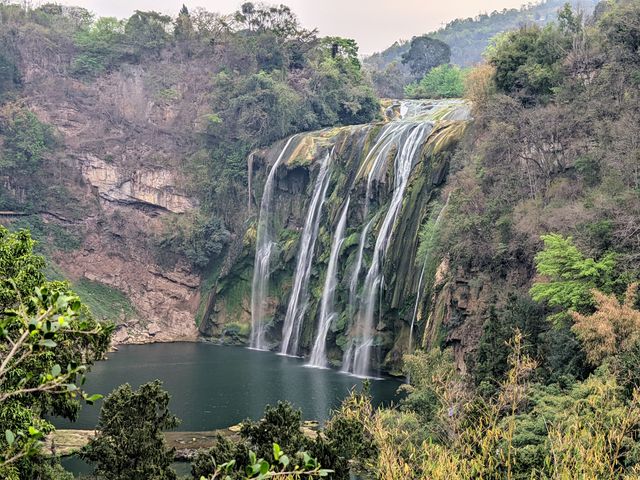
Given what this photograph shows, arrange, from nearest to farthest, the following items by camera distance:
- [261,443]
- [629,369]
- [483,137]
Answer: [261,443]
[629,369]
[483,137]

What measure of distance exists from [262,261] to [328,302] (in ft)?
30.2

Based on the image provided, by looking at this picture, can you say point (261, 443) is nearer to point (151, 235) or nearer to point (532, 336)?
point (532, 336)

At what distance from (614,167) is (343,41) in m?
38.9

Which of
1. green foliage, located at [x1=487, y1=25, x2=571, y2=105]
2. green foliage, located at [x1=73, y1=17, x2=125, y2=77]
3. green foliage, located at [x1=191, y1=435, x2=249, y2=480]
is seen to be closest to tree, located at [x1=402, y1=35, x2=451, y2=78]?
green foliage, located at [x1=73, y1=17, x2=125, y2=77]

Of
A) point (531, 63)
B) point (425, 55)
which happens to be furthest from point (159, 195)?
point (425, 55)

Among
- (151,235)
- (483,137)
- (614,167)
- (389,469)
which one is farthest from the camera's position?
(151,235)

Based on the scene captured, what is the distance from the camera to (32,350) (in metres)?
5.88

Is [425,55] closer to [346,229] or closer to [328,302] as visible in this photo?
[346,229]

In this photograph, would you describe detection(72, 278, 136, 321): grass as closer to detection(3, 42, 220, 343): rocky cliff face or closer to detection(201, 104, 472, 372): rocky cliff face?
detection(3, 42, 220, 343): rocky cliff face

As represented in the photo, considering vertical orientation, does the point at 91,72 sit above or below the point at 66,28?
below

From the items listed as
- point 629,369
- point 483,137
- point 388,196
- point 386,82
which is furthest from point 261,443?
point 386,82

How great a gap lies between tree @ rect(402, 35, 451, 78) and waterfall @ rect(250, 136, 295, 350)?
34.4 m

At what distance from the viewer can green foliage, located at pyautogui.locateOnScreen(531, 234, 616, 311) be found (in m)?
20.9

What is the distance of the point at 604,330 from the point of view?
60.5 feet
